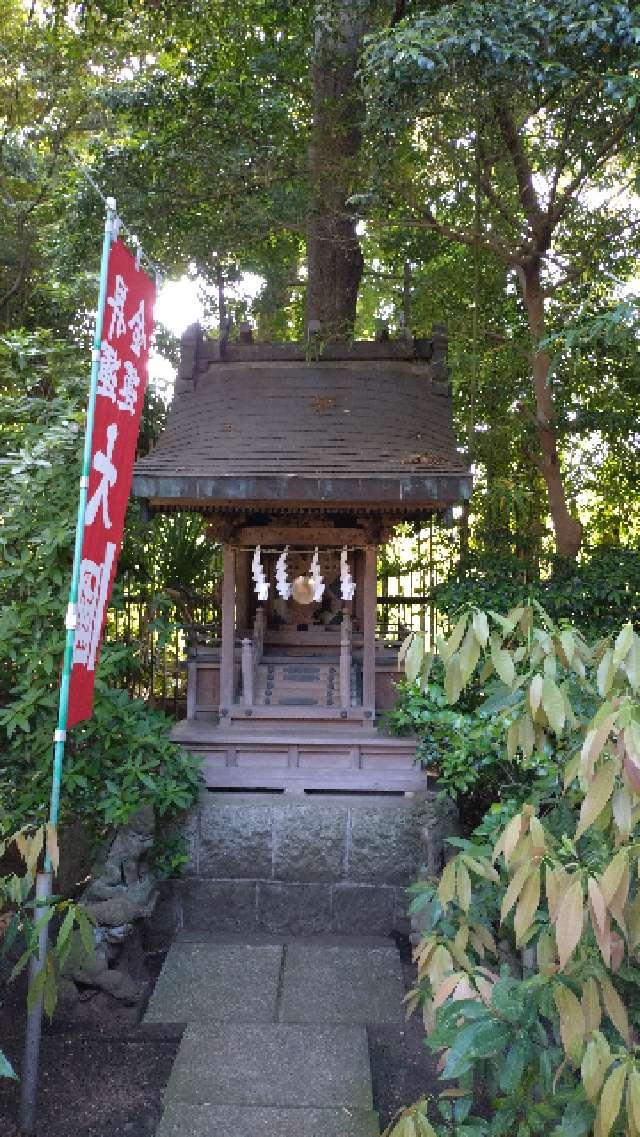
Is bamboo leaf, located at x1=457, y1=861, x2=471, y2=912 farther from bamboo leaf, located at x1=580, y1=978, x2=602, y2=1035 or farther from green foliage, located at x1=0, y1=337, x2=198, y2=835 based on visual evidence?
green foliage, located at x1=0, y1=337, x2=198, y2=835

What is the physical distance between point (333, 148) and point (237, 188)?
1001mm

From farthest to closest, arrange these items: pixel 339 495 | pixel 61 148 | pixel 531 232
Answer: pixel 61 148
pixel 531 232
pixel 339 495

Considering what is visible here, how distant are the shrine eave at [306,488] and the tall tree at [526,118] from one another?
1.04 m

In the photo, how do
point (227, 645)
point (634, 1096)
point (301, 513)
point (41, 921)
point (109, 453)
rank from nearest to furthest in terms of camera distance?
point (634, 1096), point (41, 921), point (109, 453), point (227, 645), point (301, 513)

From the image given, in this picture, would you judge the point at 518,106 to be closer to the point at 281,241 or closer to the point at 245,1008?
the point at 281,241

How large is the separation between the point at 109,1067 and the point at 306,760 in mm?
2481

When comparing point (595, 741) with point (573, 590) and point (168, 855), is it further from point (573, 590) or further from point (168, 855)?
point (573, 590)

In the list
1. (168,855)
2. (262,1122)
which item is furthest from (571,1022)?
(168,855)

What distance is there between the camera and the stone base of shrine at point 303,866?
530 cm

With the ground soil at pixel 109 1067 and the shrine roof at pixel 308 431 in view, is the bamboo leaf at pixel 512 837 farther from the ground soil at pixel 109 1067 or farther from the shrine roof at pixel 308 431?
the shrine roof at pixel 308 431

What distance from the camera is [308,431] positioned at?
20.5ft

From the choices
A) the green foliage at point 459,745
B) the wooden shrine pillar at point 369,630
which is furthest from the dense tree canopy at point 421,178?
the green foliage at point 459,745

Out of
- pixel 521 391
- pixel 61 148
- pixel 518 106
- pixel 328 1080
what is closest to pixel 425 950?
pixel 328 1080

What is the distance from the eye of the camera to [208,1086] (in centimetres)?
354
